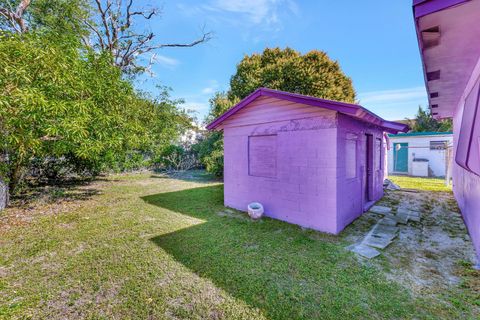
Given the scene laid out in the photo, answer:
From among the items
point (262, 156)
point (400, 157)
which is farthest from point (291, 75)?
point (262, 156)

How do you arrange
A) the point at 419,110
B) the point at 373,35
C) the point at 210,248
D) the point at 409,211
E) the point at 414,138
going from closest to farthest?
the point at 210,248
the point at 409,211
the point at 373,35
the point at 414,138
the point at 419,110

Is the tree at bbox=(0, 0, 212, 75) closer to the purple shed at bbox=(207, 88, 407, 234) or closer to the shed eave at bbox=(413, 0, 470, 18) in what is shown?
the purple shed at bbox=(207, 88, 407, 234)

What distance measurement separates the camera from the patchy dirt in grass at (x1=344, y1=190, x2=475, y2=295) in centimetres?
274

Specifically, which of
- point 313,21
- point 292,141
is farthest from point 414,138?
point 292,141

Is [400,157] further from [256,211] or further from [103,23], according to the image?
[103,23]

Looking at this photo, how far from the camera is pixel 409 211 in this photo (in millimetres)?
5668

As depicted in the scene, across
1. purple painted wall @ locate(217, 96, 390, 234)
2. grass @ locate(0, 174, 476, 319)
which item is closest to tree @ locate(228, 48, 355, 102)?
purple painted wall @ locate(217, 96, 390, 234)

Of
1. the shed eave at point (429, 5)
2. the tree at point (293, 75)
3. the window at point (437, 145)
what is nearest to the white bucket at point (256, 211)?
the shed eave at point (429, 5)

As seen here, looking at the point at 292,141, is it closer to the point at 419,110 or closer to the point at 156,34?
the point at 156,34

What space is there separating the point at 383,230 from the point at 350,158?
1.67m

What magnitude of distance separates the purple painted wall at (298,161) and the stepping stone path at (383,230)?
507 millimetres

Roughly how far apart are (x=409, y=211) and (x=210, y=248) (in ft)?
18.3

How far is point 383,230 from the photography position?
4379 millimetres

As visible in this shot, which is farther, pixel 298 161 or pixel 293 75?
pixel 293 75
